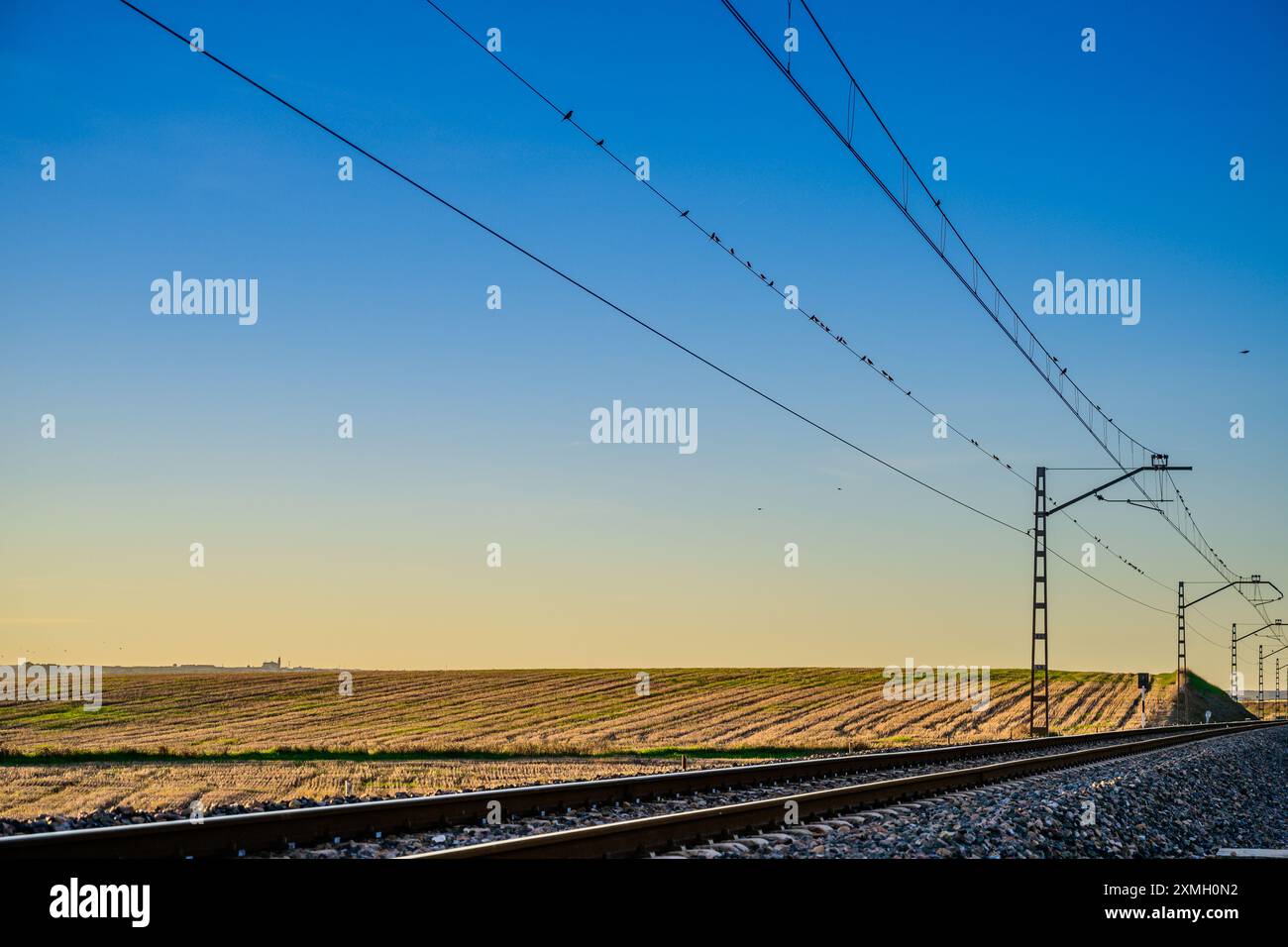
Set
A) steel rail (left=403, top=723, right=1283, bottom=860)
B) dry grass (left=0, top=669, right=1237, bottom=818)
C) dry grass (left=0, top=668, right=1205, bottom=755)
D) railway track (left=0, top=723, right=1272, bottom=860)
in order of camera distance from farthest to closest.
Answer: dry grass (left=0, top=668, right=1205, bottom=755)
dry grass (left=0, top=669, right=1237, bottom=818)
steel rail (left=403, top=723, right=1283, bottom=860)
railway track (left=0, top=723, right=1272, bottom=860)

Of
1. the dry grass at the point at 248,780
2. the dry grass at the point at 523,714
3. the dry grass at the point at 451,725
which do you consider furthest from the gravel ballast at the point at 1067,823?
the dry grass at the point at 523,714

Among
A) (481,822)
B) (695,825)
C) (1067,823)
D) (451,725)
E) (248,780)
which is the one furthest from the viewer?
(451,725)

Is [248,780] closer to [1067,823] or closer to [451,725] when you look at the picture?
[1067,823]

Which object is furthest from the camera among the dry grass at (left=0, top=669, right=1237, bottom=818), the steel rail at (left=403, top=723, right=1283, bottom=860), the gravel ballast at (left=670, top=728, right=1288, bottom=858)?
the dry grass at (left=0, top=669, right=1237, bottom=818)

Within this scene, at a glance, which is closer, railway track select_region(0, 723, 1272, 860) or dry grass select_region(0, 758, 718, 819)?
railway track select_region(0, 723, 1272, 860)

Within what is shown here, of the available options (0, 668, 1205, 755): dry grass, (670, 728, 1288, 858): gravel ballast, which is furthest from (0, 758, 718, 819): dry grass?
(670, 728, 1288, 858): gravel ballast

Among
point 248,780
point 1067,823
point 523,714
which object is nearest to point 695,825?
point 1067,823

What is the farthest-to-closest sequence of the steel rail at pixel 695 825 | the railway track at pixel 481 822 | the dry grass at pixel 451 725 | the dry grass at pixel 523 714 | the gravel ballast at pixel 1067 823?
1. the dry grass at pixel 523 714
2. the dry grass at pixel 451 725
3. the gravel ballast at pixel 1067 823
4. the steel rail at pixel 695 825
5. the railway track at pixel 481 822

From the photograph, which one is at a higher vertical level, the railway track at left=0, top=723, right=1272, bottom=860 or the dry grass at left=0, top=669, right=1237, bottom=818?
the railway track at left=0, top=723, right=1272, bottom=860

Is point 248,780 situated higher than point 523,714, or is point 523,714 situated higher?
point 248,780

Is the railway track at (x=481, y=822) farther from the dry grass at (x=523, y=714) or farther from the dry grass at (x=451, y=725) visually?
the dry grass at (x=523, y=714)

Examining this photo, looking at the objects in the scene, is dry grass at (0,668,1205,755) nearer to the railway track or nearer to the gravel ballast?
the gravel ballast
